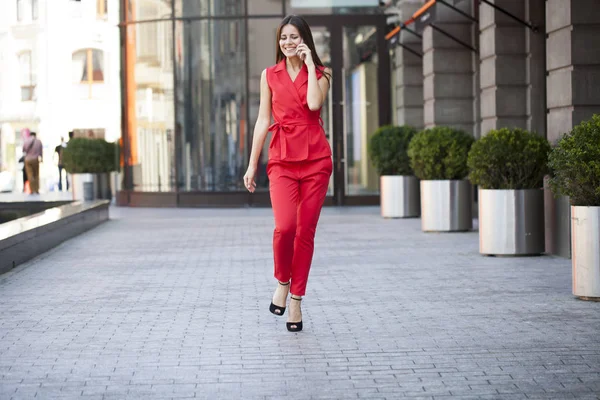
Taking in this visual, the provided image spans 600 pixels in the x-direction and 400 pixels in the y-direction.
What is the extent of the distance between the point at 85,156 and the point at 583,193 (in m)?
20.8

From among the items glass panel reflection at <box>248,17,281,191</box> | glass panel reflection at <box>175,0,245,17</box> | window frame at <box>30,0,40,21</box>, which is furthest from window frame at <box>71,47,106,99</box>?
glass panel reflection at <box>248,17,281,191</box>

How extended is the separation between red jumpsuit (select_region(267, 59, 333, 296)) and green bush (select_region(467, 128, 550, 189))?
5397 millimetres

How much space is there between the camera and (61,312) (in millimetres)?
8531

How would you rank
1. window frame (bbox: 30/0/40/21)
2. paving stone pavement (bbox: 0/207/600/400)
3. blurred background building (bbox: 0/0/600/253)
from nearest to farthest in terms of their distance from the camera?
paving stone pavement (bbox: 0/207/600/400), blurred background building (bbox: 0/0/600/253), window frame (bbox: 30/0/40/21)

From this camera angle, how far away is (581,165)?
9.05 m

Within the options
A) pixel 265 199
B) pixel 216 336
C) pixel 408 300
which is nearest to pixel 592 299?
pixel 408 300

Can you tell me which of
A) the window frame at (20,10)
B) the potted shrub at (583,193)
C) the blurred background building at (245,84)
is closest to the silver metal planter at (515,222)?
the potted shrub at (583,193)

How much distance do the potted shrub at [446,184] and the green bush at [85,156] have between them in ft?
44.6

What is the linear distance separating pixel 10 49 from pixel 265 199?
2669 cm

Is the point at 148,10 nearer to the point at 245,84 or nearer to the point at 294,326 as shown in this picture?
the point at 245,84

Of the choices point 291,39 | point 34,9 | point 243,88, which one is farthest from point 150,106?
point 34,9

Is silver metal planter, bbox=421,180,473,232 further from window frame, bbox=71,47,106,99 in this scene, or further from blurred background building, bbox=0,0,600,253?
window frame, bbox=71,47,106,99

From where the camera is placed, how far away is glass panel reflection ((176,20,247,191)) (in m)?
25.0

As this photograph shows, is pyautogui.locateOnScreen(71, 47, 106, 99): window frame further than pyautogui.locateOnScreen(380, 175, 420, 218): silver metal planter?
Yes
